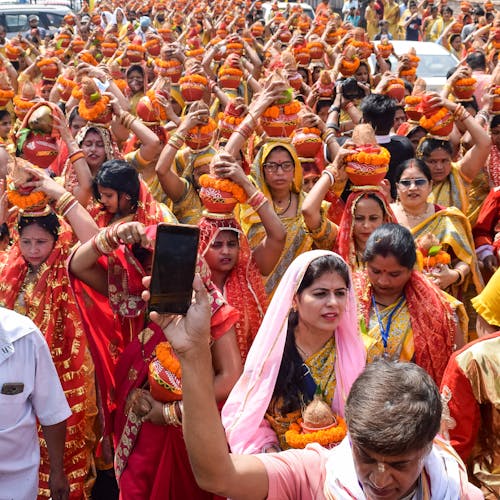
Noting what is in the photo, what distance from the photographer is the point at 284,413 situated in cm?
276

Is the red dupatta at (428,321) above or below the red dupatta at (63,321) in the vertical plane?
above

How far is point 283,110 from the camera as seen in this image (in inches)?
195

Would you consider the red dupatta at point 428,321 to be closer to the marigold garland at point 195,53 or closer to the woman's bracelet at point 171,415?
the woman's bracelet at point 171,415

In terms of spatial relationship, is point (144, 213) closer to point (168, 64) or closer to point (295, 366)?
point (295, 366)

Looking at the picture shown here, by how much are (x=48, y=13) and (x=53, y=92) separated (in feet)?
43.7

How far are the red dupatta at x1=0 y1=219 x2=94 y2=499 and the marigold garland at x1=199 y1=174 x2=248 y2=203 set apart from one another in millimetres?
711

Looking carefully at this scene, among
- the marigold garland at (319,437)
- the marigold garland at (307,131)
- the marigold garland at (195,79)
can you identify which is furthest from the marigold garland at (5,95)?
the marigold garland at (319,437)

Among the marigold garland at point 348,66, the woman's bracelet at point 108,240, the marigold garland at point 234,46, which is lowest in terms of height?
the marigold garland at point 234,46

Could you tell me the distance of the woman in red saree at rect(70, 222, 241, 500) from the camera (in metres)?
2.98

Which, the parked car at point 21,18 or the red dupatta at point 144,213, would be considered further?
the parked car at point 21,18

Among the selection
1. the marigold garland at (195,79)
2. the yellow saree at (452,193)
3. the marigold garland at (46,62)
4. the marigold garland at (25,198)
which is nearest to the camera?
the marigold garland at (25,198)

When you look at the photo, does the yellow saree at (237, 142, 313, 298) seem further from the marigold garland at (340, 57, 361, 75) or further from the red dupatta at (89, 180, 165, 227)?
the marigold garland at (340, 57, 361, 75)

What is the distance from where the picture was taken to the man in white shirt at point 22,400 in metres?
2.60

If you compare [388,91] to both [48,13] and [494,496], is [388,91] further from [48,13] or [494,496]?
[48,13]
